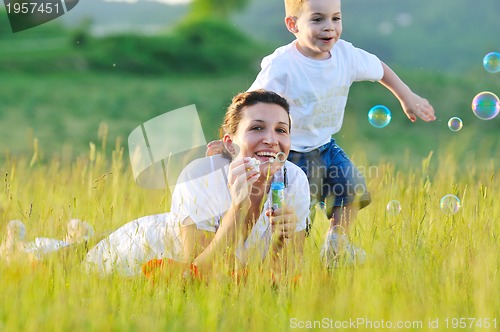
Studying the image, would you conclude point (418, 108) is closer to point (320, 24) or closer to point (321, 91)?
point (321, 91)

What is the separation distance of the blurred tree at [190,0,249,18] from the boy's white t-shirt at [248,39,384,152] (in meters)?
34.7

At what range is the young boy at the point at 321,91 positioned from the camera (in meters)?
4.51

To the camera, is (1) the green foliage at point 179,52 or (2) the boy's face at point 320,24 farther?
(1) the green foliage at point 179,52

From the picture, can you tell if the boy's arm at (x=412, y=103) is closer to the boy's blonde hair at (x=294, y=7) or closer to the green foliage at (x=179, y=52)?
the boy's blonde hair at (x=294, y=7)

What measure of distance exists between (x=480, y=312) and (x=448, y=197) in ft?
4.51

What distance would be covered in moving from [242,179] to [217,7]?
1476 inches

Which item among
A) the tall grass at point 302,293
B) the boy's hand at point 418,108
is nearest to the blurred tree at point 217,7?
the boy's hand at point 418,108

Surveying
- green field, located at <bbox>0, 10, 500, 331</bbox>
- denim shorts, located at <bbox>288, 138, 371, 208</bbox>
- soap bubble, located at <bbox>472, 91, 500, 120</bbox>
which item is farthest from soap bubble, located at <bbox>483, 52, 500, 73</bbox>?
denim shorts, located at <bbox>288, 138, 371, 208</bbox>

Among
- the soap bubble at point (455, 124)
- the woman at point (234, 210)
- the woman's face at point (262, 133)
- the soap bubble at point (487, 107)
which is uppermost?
the soap bubble at point (487, 107)

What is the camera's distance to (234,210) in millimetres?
3709

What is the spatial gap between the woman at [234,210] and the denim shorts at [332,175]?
0.49m

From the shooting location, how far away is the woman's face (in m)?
3.88

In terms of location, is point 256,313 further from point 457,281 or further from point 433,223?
point 433,223

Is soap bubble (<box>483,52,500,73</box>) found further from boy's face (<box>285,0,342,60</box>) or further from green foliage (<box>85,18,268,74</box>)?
green foliage (<box>85,18,268,74</box>)
